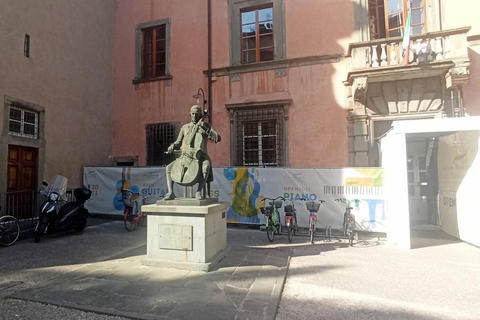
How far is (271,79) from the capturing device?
10.1m

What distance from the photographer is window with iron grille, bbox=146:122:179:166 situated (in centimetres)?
1113

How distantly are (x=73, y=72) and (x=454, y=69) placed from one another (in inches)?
471

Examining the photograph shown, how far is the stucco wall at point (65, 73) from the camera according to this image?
7996mm

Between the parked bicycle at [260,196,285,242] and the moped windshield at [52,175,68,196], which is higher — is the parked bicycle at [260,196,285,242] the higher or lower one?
the lower one

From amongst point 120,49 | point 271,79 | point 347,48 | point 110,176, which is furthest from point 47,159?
point 347,48

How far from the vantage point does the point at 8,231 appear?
19.7 ft

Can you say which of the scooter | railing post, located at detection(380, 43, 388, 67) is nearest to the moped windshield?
the scooter

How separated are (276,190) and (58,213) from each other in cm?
574

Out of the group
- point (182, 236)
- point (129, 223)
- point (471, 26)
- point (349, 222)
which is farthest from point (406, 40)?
point (129, 223)

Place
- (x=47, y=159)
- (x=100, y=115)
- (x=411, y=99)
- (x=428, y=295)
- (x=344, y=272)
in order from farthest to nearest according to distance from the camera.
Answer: (x=100, y=115) → (x=47, y=159) → (x=411, y=99) → (x=344, y=272) → (x=428, y=295)

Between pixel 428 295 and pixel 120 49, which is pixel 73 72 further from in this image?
pixel 428 295

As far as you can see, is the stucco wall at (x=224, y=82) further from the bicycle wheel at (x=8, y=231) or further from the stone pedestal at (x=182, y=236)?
the stone pedestal at (x=182, y=236)

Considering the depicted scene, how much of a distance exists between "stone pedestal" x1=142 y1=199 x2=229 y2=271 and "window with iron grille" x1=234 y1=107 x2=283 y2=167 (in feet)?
18.3

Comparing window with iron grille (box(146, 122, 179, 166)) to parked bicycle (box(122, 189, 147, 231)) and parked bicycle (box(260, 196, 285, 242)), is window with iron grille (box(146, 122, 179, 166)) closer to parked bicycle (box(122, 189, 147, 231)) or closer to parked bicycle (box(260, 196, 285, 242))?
parked bicycle (box(122, 189, 147, 231))
